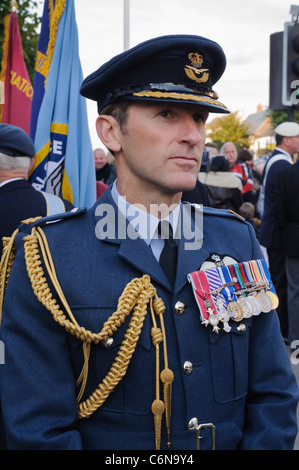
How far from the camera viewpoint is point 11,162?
10.7ft

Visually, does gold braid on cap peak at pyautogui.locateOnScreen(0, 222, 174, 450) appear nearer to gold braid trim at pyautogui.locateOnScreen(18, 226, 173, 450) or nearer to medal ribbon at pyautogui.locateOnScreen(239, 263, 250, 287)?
gold braid trim at pyautogui.locateOnScreen(18, 226, 173, 450)

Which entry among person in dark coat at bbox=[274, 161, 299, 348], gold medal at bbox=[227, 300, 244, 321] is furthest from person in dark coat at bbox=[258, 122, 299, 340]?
gold medal at bbox=[227, 300, 244, 321]

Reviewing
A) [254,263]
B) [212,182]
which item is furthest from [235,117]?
[254,263]

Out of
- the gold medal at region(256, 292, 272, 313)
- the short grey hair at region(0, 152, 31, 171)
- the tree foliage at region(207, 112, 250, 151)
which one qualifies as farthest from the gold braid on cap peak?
the tree foliage at region(207, 112, 250, 151)

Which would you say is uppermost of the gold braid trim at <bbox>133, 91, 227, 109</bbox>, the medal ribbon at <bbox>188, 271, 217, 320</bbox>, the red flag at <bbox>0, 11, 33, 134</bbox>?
the red flag at <bbox>0, 11, 33, 134</bbox>

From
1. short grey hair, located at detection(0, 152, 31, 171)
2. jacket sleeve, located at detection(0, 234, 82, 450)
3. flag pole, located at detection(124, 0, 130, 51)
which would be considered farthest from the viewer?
flag pole, located at detection(124, 0, 130, 51)

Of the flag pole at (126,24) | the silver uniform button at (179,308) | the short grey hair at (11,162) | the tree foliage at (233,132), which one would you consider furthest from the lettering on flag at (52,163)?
the tree foliage at (233,132)

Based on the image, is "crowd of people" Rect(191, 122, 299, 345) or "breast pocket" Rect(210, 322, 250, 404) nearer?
"breast pocket" Rect(210, 322, 250, 404)

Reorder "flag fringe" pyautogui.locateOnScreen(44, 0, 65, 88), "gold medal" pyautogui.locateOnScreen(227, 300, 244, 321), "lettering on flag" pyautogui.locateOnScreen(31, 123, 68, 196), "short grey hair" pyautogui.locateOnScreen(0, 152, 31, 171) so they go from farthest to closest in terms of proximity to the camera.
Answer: "flag fringe" pyautogui.locateOnScreen(44, 0, 65, 88)
"lettering on flag" pyautogui.locateOnScreen(31, 123, 68, 196)
"short grey hair" pyautogui.locateOnScreen(0, 152, 31, 171)
"gold medal" pyautogui.locateOnScreen(227, 300, 244, 321)

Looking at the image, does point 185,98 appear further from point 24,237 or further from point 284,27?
point 284,27

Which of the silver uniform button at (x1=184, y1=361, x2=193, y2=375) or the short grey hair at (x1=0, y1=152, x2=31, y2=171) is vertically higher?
the short grey hair at (x1=0, y1=152, x2=31, y2=171)

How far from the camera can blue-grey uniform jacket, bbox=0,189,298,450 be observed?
1.56m

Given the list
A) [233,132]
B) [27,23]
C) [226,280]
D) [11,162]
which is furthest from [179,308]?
[233,132]

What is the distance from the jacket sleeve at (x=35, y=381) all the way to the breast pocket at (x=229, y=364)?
414 mm
